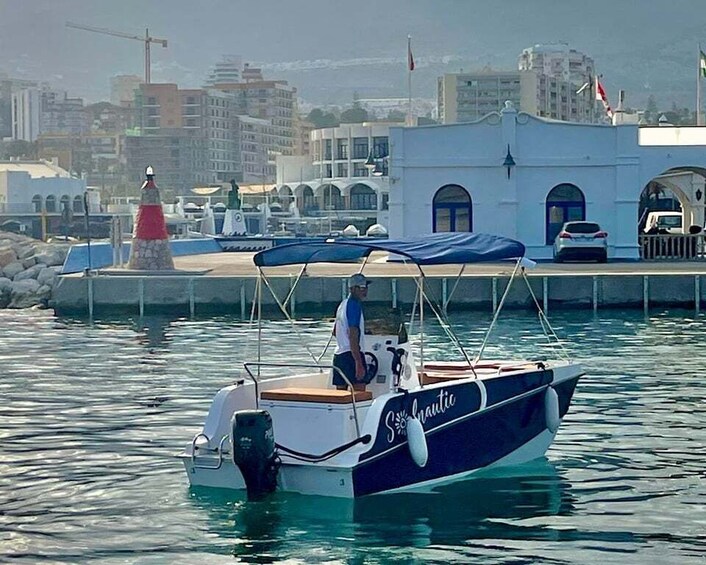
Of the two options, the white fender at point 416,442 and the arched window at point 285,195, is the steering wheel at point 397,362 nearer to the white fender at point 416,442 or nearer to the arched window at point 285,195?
the white fender at point 416,442

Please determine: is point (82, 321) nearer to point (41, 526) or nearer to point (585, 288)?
point (585, 288)

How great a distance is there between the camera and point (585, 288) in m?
42.2

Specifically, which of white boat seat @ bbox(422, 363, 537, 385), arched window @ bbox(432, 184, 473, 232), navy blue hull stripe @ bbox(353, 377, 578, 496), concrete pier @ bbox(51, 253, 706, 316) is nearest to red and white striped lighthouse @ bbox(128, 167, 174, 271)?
concrete pier @ bbox(51, 253, 706, 316)

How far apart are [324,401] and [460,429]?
196 centimetres

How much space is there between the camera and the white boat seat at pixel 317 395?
50.8 feet

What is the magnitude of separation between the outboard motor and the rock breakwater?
33.6 meters

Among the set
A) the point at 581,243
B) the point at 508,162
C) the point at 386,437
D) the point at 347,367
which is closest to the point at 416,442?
the point at 386,437

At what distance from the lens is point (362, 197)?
153625 mm

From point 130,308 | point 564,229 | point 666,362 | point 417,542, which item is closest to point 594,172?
point 564,229

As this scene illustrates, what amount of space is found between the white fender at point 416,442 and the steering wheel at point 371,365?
1148 mm

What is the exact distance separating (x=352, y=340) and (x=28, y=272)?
42628mm

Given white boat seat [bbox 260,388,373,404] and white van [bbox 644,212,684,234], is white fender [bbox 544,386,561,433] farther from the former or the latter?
white van [bbox 644,212,684,234]

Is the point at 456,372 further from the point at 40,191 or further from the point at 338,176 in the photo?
the point at 338,176

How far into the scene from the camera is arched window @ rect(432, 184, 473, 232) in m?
53.5
